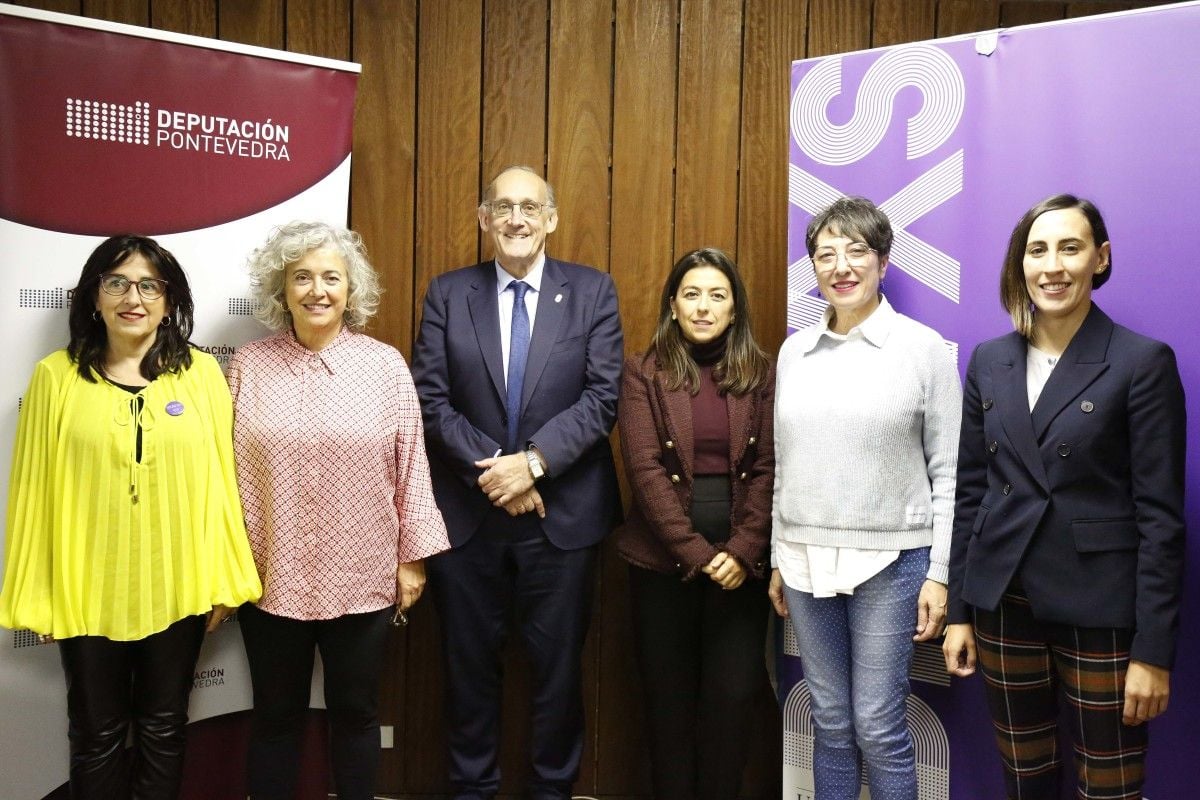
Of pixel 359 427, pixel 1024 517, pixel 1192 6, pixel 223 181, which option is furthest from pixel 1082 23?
pixel 223 181

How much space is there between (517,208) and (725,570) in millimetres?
1095

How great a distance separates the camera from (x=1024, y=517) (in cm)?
181

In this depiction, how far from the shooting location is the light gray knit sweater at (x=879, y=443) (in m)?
2.03

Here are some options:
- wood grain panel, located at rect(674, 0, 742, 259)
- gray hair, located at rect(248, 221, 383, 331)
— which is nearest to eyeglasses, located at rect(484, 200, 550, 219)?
gray hair, located at rect(248, 221, 383, 331)

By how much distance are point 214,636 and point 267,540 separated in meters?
0.45

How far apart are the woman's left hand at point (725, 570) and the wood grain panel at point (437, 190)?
107 centimetres

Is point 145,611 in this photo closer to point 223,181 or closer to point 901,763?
point 223,181

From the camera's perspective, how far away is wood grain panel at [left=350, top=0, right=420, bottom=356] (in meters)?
2.84

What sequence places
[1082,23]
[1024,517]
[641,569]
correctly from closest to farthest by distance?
[1024,517] < [1082,23] < [641,569]

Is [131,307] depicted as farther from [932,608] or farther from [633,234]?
[932,608]

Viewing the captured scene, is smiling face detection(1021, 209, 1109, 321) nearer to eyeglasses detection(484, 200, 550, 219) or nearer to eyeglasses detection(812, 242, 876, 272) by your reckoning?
eyeglasses detection(812, 242, 876, 272)

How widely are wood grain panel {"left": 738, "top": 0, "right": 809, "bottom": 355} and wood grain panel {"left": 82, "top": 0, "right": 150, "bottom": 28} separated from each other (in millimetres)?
1848

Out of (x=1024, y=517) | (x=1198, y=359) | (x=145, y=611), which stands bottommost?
(x=145, y=611)

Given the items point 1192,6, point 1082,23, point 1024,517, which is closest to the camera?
point 1024,517
